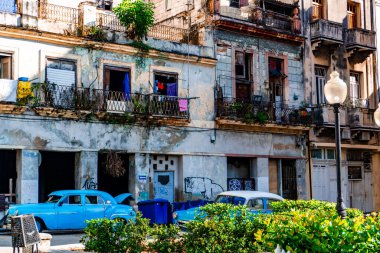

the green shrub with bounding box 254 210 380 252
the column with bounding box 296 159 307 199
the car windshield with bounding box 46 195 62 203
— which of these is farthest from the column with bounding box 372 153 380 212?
the green shrub with bounding box 254 210 380 252

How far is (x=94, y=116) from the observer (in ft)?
72.8

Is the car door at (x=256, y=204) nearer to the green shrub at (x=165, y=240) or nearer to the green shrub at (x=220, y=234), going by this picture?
the green shrub at (x=220, y=234)

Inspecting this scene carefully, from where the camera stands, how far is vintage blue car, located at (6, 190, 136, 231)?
18.0m

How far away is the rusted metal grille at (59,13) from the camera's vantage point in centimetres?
2184

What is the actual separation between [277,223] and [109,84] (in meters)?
16.4

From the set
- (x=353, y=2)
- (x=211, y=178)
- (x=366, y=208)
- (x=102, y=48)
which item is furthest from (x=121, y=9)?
(x=366, y=208)

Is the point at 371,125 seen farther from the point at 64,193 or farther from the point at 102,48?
the point at 64,193

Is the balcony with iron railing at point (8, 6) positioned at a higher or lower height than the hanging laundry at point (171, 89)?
higher

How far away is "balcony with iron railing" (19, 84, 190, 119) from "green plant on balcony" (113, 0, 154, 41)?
8.55 ft

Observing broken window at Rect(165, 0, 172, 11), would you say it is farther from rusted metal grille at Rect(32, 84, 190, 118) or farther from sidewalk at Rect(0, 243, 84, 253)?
sidewalk at Rect(0, 243, 84, 253)

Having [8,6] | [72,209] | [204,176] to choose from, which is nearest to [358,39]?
[204,176]

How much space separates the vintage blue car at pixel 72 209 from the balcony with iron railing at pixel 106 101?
3713 millimetres

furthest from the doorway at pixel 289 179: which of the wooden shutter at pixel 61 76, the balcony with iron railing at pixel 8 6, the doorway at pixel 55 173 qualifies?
the balcony with iron railing at pixel 8 6

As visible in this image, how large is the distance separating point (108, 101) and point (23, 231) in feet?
39.8
